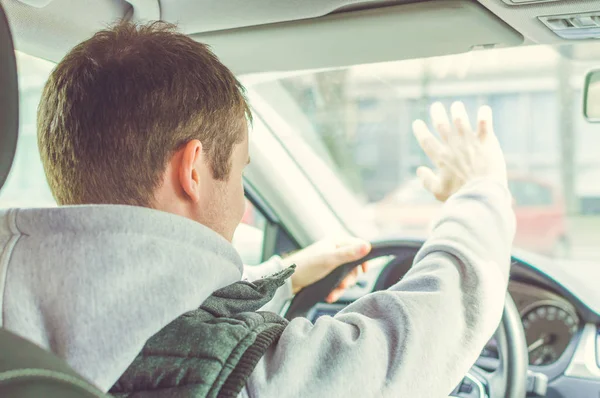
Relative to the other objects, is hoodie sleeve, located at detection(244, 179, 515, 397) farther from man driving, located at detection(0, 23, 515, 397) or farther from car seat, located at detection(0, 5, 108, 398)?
car seat, located at detection(0, 5, 108, 398)

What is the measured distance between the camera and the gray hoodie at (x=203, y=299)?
940 mm

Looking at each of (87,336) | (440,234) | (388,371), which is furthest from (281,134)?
(87,336)

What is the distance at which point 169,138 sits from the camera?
1159mm

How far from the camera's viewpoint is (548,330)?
7.25ft

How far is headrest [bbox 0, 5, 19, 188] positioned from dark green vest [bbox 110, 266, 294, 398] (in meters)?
0.33

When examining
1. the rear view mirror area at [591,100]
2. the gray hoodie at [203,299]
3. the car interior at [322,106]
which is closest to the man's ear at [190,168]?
the gray hoodie at [203,299]

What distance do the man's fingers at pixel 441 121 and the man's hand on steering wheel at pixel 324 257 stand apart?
2.08ft

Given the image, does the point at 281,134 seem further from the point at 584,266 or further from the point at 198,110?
the point at 198,110

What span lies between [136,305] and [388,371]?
1.36 ft

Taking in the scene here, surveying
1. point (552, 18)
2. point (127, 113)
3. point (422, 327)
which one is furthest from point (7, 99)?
point (552, 18)

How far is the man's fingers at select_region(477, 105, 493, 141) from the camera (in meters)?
1.51

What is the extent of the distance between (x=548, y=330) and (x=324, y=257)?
0.71 meters

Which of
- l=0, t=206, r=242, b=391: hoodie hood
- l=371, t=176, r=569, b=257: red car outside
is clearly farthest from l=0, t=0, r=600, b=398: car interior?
l=371, t=176, r=569, b=257: red car outside

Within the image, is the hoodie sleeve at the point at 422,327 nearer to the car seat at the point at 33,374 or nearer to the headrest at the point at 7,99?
the car seat at the point at 33,374
